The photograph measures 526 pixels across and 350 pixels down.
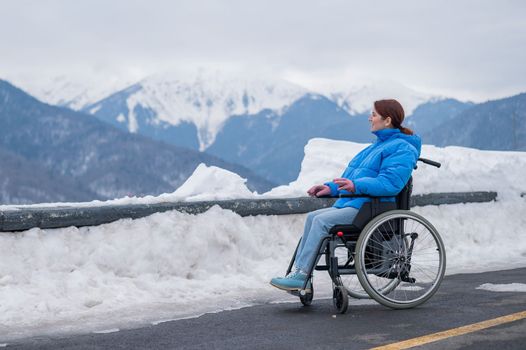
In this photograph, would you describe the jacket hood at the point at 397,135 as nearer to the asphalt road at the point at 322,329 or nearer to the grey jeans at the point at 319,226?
the grey jeans at the point at 319,226

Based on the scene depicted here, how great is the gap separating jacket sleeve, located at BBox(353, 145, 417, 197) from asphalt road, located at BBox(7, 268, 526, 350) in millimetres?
861

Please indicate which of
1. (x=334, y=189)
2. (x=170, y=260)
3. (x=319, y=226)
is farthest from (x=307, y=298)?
(x=170, y=260)

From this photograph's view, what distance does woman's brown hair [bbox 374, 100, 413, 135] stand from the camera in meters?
5.55

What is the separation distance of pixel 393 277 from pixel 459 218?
16.4ft

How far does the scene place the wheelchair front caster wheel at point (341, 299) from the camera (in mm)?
5082

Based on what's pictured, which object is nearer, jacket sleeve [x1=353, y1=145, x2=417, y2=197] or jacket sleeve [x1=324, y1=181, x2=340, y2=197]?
jacket sleeve [x1=353, y1=145, x2=417, y2=197]

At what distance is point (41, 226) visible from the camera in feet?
20.3

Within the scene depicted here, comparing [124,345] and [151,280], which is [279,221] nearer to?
[151,280]

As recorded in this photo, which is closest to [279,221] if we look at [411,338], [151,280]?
[151,280]

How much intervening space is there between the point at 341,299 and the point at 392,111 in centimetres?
147

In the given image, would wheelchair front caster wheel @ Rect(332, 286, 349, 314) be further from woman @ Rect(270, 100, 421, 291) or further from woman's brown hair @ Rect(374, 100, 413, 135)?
woman's brown hair @ Rect(374, 100, 413, 135)

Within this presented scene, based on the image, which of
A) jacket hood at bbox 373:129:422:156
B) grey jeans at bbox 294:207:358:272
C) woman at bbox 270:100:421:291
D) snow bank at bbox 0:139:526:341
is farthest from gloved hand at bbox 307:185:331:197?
snow bank at bbox 0:139:526:341

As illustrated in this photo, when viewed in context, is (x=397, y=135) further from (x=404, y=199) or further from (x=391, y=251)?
(x=391, y=251)

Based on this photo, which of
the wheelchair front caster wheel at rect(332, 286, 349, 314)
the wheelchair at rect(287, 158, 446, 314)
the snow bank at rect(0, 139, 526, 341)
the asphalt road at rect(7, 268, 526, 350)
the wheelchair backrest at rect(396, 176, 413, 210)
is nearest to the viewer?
the asphalt road at rect(7, 268, 526, 350)
